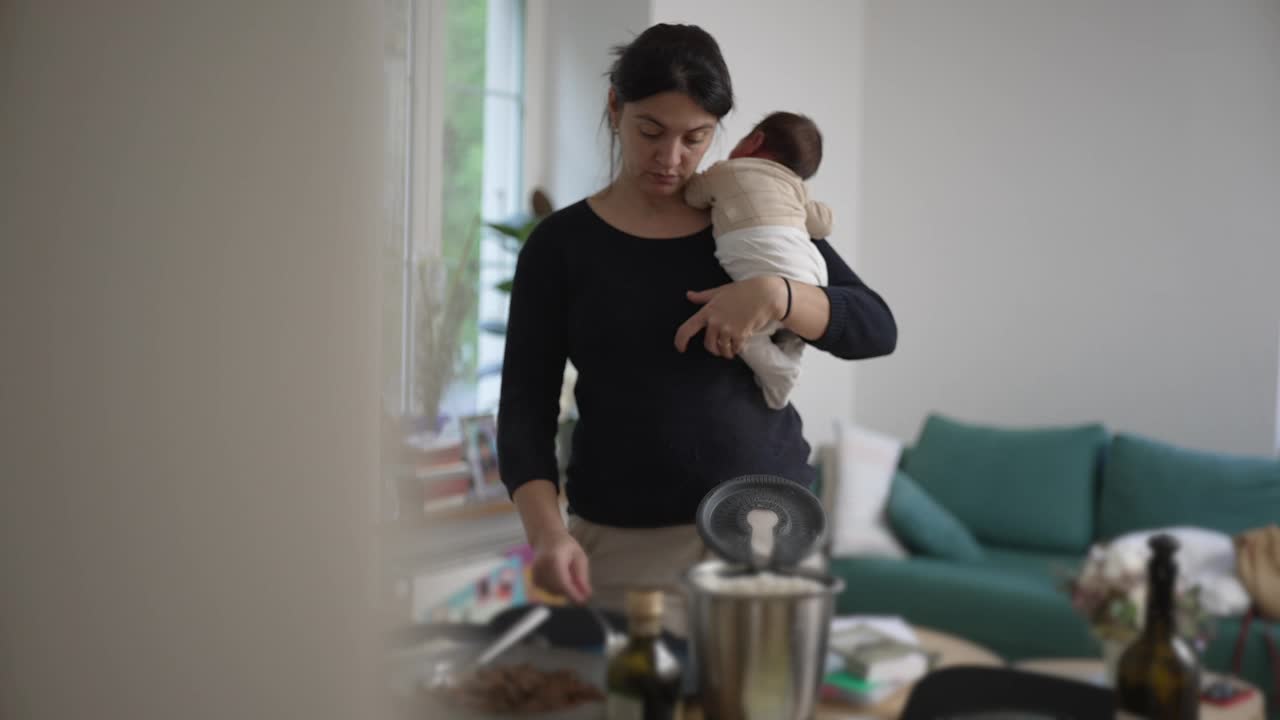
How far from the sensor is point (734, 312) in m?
Answer: 0.42

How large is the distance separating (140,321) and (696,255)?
0.95 ft

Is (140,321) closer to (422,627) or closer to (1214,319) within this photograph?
(422,627)

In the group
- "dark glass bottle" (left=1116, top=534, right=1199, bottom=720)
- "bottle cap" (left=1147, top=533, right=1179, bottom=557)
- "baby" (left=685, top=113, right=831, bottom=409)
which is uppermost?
"baby" (left=685, top=113, right=831, bottom=409)

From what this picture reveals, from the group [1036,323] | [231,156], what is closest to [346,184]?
[231,156]

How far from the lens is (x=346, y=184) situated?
42cm

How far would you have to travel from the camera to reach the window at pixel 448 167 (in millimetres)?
531

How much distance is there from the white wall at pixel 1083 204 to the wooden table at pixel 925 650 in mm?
131

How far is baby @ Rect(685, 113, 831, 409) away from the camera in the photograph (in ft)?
1.35

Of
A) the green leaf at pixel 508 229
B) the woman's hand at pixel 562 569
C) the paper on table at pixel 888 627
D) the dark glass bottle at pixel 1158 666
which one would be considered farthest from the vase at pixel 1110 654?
the green leaf at pixel 508 229

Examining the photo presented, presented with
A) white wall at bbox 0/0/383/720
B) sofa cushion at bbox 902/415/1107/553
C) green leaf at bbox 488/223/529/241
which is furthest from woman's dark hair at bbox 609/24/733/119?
green leaf at bbox 488/223/529/241

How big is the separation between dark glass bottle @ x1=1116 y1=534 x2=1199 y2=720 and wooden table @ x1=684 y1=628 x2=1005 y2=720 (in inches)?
3.1

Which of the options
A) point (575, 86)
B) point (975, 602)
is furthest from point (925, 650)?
point (575, 86)

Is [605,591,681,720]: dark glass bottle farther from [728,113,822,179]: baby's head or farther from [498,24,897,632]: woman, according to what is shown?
[728,113,822,179]: baby's head

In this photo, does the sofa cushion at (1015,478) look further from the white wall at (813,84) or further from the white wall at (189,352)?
the white wall at (189,352)
